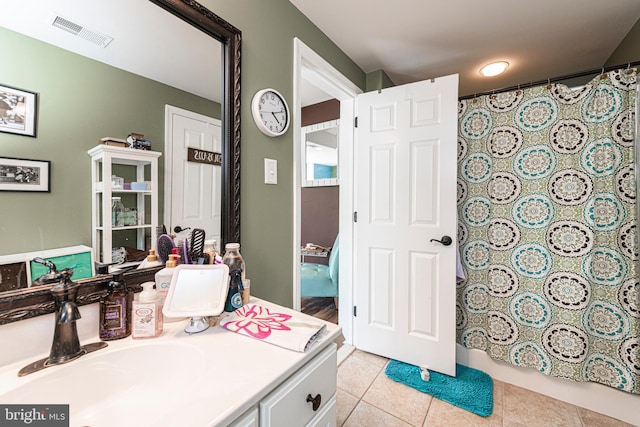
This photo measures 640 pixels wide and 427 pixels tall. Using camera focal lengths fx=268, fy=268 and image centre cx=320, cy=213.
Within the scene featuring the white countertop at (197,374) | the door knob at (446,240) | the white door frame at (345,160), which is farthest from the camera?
the white door frame at (345,160)

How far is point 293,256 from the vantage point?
1.51 m

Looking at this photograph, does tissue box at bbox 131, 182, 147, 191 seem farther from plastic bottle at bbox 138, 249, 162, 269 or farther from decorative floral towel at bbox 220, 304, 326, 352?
decorative floral towel at bbox 220, 304, 326, 352

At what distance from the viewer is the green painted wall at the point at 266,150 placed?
1.21 meters

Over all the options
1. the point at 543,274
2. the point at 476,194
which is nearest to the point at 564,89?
A: the point at 476,194

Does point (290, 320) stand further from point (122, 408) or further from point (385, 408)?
point (385, 408)

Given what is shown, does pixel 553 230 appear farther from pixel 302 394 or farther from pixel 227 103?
pixel 227 103

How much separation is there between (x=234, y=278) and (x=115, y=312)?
35cm

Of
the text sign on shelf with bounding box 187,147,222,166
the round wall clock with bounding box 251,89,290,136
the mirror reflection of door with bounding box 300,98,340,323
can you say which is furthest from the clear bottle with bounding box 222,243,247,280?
the mirror reflection of door with bounding box 300,98,340,323

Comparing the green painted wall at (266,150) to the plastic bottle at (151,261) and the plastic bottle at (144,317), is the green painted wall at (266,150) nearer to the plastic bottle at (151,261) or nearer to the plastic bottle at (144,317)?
the plastic bottle at (151,261)

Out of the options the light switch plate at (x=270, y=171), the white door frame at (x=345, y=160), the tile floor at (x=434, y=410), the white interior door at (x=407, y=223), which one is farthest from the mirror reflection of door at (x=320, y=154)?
the tile floor at (x=434, y=410)

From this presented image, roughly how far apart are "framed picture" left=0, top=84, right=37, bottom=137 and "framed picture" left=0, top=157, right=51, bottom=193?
0.07 m

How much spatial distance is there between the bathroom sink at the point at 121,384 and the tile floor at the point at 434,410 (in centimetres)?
114

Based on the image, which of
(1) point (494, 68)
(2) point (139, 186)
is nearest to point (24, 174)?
(2) point (139, 186)

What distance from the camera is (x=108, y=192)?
805 mm
